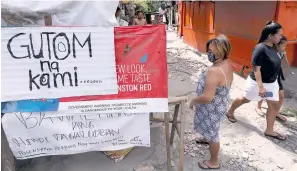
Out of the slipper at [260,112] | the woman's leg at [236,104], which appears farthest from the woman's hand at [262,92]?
the slipper at [260,112]

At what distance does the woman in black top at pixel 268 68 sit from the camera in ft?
11.4

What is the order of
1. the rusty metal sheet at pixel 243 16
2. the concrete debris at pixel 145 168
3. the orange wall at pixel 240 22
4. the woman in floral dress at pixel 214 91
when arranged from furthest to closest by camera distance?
1. the rusty metal sheet at pixel 243 16
2. the orange wall at pixel 240 22
3. the concrete debris at pixel 145 168
4. the woman in floral dress at pixel 214 91

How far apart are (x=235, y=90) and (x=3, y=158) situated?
14.8ft

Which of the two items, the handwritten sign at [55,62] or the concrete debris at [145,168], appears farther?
the concrete debris at [145,168]

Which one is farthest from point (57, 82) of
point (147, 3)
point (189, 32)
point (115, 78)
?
point (147, 3)

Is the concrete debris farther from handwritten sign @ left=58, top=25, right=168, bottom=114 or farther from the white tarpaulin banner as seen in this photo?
the white tarpaulin banner

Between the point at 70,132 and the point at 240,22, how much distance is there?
5.63 meters

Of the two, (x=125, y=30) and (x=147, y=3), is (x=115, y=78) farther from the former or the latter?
(x=147, y=3)

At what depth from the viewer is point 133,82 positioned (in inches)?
99.8

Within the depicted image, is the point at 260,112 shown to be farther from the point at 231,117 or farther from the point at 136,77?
the point at 136,77

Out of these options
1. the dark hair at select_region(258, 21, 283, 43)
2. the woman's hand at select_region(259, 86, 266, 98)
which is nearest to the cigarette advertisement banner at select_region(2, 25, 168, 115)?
the woman's hand at select_region(259, 86, 266, 98)

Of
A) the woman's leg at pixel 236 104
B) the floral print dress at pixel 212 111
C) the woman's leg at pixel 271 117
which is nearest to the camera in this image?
the floral print dress at pixel 212 111

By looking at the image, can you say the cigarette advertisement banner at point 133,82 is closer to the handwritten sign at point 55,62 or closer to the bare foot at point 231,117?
the handwritten sign at point 55,62

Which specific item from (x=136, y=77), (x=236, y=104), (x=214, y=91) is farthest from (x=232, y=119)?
(x=136, y=77)
